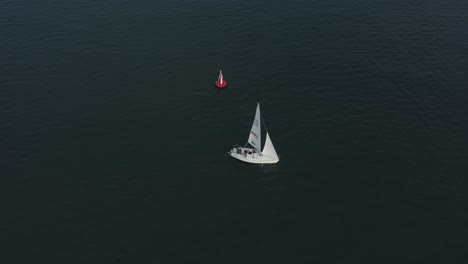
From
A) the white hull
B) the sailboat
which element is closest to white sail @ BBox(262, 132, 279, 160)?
the sailboat

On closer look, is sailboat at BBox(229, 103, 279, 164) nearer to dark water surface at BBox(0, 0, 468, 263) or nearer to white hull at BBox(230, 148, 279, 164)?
white hull at BBox(230, 148, 279, 164)

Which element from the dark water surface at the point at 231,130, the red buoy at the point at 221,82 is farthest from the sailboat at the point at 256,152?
the red buoy at the point at 221,82

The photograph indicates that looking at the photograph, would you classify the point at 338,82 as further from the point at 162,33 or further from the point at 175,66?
the point at 162,33

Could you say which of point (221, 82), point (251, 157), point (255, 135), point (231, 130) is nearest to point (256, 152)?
point (251, 157)

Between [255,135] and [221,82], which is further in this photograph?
[221,82]

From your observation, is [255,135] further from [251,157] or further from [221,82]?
[221,82]

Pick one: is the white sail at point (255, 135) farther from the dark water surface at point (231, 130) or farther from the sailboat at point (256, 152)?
the dark water surface at point (231, 130)

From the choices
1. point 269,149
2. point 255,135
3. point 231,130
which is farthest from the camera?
point 231,130

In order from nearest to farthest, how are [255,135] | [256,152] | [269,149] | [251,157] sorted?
[269,149]
[255,135]
[251,157]
[256,152]
